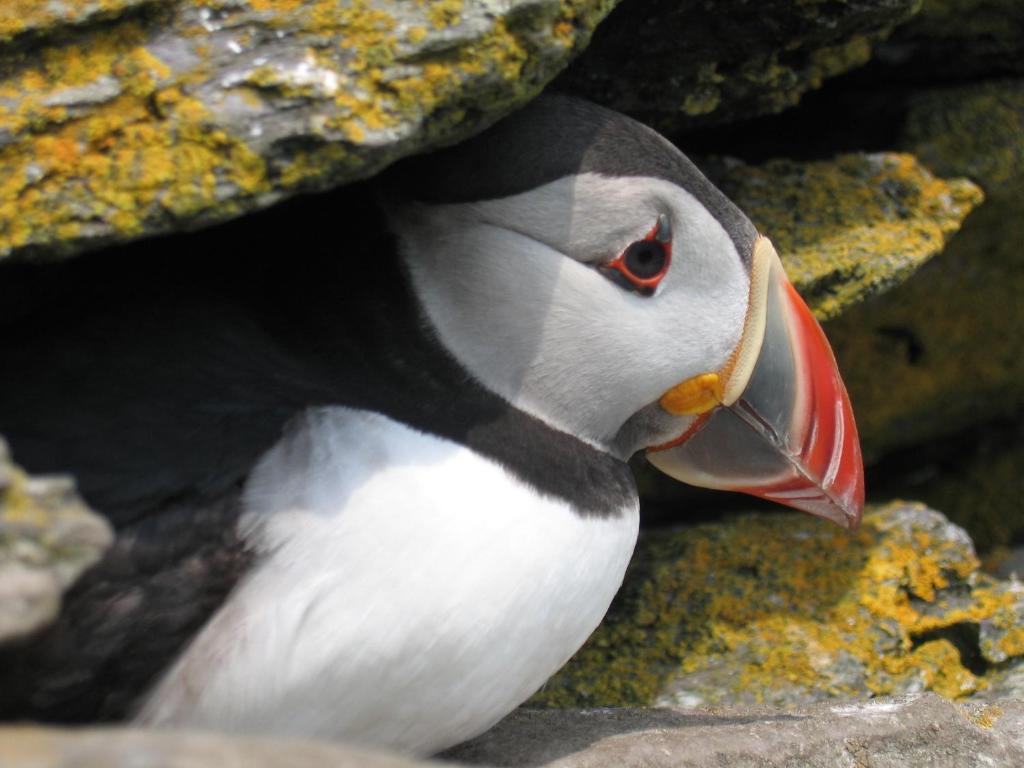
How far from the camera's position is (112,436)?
223cm

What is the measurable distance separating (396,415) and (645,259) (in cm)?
56

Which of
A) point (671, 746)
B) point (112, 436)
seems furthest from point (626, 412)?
point (112, 436)

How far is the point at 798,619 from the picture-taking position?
3.59 metres

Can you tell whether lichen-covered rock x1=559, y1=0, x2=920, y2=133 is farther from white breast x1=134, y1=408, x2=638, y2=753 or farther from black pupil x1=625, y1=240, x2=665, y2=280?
white breast x1=134, y1=408, x2=638, y2=753

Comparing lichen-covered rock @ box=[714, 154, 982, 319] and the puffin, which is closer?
the puffin

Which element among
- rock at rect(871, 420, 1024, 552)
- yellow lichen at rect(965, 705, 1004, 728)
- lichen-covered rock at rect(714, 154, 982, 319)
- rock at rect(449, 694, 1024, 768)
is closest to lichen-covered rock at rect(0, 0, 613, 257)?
rock at rect(449, 694, 1024, 768)

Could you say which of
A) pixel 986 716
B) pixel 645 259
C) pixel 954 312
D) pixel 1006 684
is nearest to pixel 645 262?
pixel 645 259

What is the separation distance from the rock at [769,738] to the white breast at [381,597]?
0.27 meters

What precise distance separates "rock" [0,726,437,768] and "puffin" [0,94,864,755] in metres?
0.36

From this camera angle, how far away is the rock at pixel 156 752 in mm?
1528

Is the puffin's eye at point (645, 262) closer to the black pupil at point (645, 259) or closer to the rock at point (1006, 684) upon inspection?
the black pupil at point (645, 259)

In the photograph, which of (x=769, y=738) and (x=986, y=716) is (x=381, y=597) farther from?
(x=986, y=716)

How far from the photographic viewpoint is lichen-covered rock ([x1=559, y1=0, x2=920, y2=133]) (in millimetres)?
3170

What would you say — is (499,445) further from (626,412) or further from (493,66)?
(493,66)
